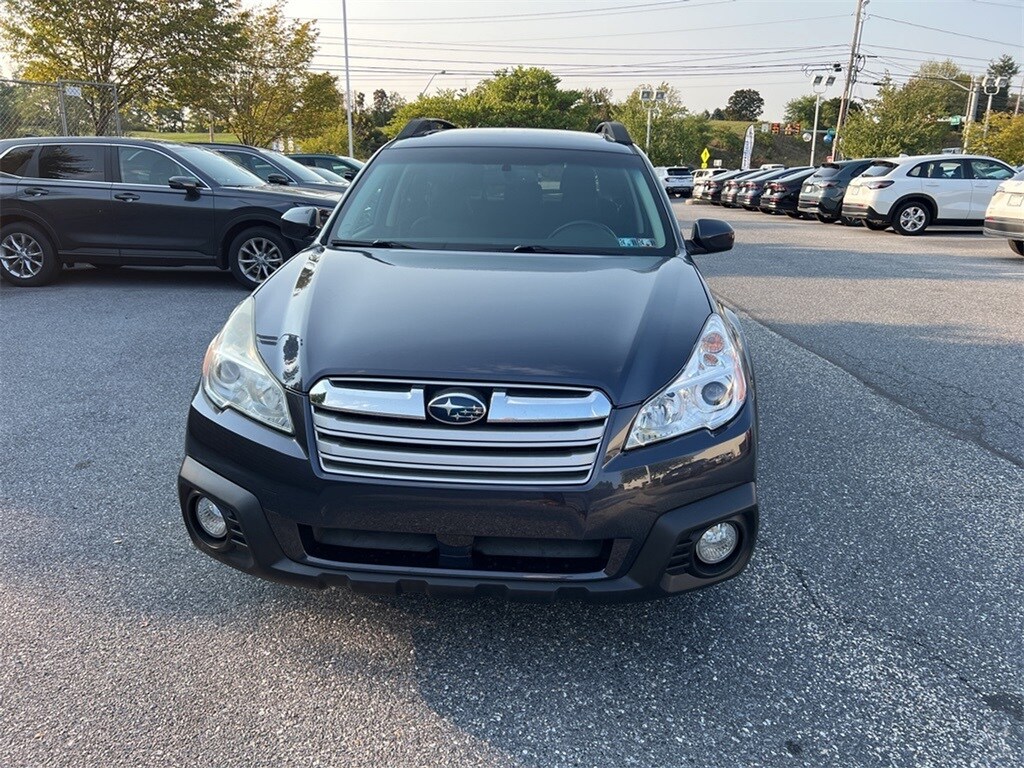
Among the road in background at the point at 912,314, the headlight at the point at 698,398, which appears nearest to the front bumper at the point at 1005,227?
the road in background at the point at 912,314

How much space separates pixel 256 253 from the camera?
912 centimetres

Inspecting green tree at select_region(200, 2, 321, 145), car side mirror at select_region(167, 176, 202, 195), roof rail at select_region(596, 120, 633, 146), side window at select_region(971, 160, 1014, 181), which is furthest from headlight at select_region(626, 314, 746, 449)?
green tree at select_region(200, 2, 321, 145)

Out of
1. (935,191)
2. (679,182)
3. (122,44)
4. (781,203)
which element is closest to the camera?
(935,191)

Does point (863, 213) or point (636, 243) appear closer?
point (636, 243)

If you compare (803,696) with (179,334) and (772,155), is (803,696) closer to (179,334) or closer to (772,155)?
(179,334)


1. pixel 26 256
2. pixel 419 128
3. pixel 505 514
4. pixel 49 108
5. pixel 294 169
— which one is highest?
pixel 49 108

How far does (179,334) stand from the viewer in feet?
22.7

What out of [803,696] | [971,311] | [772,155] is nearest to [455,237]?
[803,696]

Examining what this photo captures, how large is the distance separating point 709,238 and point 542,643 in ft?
7.88

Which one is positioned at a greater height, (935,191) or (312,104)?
(312,104)

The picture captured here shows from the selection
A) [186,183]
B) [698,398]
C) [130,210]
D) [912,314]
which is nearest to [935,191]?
[912,314]

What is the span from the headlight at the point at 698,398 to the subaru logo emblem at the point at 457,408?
442mm

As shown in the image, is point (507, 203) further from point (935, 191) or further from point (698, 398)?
point (935, 191)

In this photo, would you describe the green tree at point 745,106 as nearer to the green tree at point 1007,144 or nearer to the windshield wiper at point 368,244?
the green tree at point 1007,144
